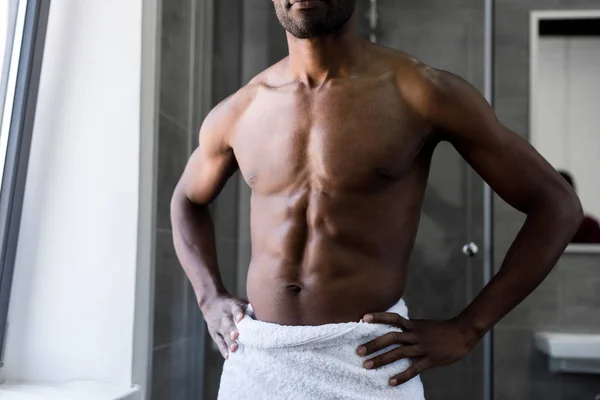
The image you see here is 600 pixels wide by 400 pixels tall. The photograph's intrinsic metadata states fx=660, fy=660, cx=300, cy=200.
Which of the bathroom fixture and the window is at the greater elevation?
the bathroom fixture

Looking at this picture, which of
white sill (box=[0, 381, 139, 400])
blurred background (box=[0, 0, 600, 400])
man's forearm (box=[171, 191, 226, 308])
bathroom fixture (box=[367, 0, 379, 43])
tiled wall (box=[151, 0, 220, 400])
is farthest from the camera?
bathroom fixture (box=[367, 0, 379, 43])

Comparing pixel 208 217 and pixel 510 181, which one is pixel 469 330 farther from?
pixel 208 217

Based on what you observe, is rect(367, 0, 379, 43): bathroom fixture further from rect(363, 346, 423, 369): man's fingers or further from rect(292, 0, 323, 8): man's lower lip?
rect(363, 346, 423, 369): man's fingers

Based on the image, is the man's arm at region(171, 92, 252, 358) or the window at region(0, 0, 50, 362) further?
the window at region(0, 0, 50, 362)

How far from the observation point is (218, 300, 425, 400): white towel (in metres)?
0.87

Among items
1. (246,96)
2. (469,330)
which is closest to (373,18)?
(246,96)

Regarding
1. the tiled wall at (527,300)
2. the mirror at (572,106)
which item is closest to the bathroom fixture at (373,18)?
the tiled wall at (527,300)

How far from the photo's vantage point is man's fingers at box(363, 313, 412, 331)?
2.91ft

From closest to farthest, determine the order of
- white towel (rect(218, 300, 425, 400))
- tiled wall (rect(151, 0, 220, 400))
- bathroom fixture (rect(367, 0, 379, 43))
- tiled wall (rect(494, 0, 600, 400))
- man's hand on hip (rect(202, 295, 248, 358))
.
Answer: white towel (rect(218, 300, 425, 400)) → man's hand on hip (rect(202, 295, 248, 358)) → tiled wall (rect(151, 0, 220, 400)) → bathroom fixture (rect(367, 0, 379, 43)) → tiled wall (rect(494, 0, 600, 400))

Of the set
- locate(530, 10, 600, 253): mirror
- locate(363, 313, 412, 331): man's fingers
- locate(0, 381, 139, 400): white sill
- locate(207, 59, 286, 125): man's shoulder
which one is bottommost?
locate(0, 381, 139, 400): white sill

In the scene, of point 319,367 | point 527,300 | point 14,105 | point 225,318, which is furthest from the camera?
point 527,300

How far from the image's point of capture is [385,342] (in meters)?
0.88

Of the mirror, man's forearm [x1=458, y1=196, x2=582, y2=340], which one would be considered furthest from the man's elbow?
the mirror

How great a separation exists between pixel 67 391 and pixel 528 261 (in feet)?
2.98
